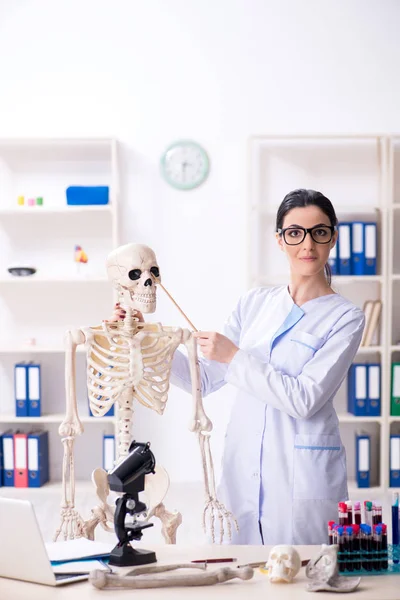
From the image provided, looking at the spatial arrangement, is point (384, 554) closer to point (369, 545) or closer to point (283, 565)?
point (369, 545)

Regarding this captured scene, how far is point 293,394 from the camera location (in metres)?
1.83

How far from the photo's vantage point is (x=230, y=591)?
1352 mm

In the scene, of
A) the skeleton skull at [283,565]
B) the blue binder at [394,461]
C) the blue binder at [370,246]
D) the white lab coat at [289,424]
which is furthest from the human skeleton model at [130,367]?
Answer: the blue binder at [394,461]

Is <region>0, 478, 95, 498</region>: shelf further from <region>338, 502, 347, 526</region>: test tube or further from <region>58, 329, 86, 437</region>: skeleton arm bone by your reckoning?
<region>338, 502, 347, 526</region>: test tube

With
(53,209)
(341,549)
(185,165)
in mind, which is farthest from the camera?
(185,165)

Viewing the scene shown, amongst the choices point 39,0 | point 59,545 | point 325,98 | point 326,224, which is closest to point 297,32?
point 325,98

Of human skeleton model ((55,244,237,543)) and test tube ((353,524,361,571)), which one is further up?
human skeleton model ((55,244,237,543))

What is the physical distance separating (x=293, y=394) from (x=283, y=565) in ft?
1.71

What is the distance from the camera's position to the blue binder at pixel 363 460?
13.8ft

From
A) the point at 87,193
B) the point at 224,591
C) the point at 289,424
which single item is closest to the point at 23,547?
the point at 224,591

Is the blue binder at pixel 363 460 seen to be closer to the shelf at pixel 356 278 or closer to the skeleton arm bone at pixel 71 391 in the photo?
the shelf at pixel 356 278

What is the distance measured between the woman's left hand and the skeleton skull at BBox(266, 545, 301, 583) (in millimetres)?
574

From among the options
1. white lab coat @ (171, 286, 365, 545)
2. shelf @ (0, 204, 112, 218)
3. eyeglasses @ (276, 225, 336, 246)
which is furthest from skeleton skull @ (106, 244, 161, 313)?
shelf @ (0, 204, 112, 218)

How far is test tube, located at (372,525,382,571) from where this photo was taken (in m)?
1.45
